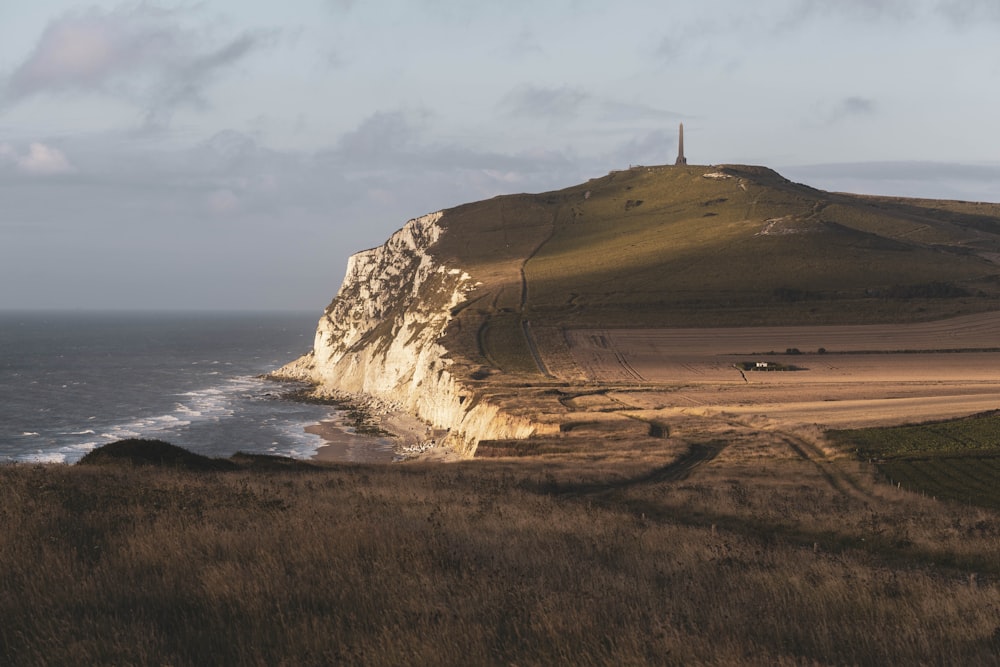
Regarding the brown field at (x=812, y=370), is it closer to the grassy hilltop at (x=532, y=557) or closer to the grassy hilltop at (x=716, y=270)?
the grassy hilltop at (x=716, y=270)

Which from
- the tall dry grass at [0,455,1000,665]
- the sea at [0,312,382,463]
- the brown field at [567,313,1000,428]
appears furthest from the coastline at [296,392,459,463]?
the tall dry grass at [0,455,1000,665]

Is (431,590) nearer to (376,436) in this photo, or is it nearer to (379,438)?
(379,438)

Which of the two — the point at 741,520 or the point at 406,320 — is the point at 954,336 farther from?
the point at 741,520

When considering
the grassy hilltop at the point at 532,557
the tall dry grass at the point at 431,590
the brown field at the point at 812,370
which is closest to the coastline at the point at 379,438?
the brown field at the point at 812,370

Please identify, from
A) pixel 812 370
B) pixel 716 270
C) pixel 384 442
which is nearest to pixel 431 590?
pixel 384 442

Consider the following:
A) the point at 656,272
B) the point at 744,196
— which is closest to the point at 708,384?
the point at 656,272

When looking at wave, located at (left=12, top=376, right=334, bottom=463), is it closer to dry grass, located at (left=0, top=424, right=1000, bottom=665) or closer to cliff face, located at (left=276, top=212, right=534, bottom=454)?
cliff face, located at (left=276, top=212, right=534, bottom=454)
